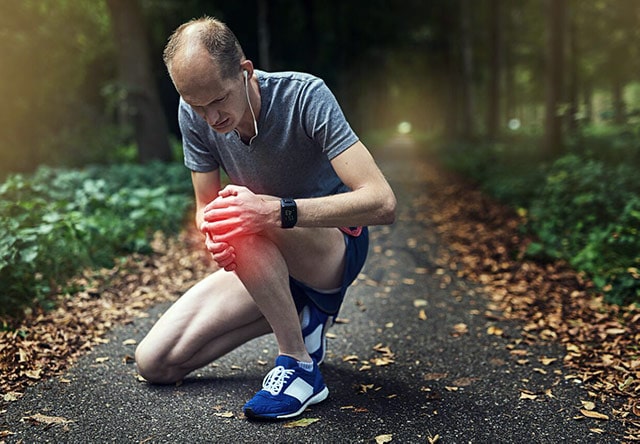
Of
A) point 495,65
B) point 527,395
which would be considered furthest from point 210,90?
point 495,65

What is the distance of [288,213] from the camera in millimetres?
2621

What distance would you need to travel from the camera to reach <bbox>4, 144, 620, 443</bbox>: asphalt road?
2.69 metres

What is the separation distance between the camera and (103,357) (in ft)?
12.0

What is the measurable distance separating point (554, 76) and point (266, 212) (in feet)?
31.1

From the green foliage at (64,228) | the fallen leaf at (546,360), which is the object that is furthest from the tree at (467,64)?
the fallen leaf at (546,360)

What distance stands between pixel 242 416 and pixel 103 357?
4.06 feet

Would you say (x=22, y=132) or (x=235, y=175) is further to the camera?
(x=22, y=132)

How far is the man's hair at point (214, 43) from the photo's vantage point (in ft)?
8.29

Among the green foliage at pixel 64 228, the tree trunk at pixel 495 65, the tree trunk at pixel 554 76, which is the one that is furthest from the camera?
the tree trunk at pixel 495 65

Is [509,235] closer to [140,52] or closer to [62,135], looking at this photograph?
[140,52]

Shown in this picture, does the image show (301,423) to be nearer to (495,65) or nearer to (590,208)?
(590,208)

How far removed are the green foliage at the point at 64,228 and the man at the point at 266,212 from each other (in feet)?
5.68

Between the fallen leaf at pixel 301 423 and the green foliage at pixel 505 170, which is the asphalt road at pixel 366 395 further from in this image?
the green foliage at pixel 505 170

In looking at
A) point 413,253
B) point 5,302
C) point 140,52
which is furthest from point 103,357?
point 140,52
